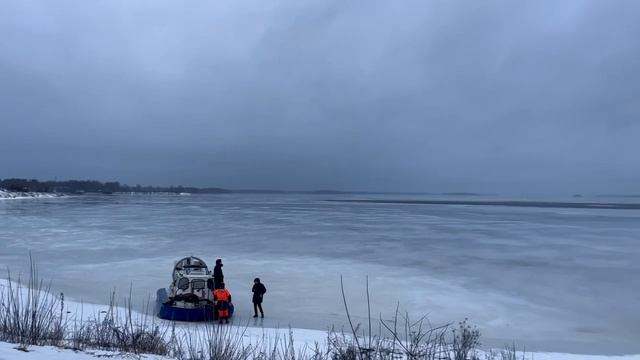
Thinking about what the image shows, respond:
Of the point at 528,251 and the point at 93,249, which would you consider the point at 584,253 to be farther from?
the point at 93,249

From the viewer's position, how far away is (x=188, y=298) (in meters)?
11.0

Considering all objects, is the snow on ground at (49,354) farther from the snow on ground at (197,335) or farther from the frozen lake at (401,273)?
the frozen lake at (401,273)

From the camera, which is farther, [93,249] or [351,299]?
[93,249]

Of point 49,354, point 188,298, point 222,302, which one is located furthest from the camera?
point 188,298

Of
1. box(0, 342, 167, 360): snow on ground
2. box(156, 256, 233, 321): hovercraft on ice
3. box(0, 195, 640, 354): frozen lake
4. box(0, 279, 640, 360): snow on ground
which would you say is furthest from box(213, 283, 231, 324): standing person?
box(0, 342, 167, 360): snow on ground

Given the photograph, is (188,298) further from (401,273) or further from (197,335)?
(401,273)

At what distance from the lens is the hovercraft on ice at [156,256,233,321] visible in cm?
1059

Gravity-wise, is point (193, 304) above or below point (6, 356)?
below

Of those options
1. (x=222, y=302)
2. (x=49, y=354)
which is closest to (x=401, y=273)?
(x=222, y=302)

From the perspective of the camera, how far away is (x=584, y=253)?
68.5ft

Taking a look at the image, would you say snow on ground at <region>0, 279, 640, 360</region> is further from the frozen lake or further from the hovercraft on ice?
the frozen lake

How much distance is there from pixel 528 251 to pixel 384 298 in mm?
11310

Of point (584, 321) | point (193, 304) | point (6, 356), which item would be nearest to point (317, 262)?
point (193, 304)

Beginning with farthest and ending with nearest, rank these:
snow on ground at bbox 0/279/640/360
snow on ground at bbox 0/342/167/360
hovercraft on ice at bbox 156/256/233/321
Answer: hovercraft on ice at bbox 156/256/233/321 < snow on ground at bbox 0/279/640/360 < snow on ground at bbox 0/342/167/360
